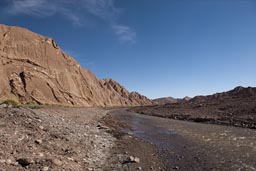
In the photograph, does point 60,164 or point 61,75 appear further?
point 61,75

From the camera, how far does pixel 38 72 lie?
84188mm

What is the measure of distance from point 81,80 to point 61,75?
A: 16463 millimetres

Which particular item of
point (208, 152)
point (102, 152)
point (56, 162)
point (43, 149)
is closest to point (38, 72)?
point (102, 152)

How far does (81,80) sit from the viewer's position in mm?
111750

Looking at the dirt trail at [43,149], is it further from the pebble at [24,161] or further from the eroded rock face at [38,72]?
the eroded rock face at [38,72]

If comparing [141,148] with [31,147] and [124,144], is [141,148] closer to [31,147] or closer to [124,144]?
[124,144]

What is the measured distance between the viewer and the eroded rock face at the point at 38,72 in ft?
246

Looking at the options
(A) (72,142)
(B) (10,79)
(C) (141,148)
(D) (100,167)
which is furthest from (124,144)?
(B) (10,79)

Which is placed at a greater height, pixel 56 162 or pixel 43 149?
pixel 43 149

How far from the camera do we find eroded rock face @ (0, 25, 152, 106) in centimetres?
7506

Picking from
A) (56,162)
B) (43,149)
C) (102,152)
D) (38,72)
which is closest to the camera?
(56,162)

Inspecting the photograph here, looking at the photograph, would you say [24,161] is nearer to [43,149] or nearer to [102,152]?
[43,149]

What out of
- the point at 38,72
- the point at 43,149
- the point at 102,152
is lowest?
the point at 102,152

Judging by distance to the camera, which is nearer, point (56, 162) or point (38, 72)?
point (56, 162)
